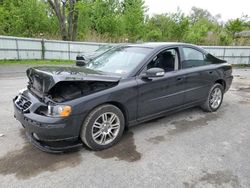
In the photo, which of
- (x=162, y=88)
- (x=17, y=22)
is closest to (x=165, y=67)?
(x=162, y=88)

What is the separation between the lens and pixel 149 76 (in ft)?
11.7

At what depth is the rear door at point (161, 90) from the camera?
12.0 feet

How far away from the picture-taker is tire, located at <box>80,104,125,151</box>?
312 cm

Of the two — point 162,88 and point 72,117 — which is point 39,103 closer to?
point 72,117

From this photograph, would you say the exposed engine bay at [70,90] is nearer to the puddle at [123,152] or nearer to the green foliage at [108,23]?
the puddle at [123,152]

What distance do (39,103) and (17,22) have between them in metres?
22.3

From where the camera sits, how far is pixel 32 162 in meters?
2.94

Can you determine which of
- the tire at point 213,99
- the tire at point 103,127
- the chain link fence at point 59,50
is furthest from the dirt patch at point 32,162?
the chain link fence at point 59,50

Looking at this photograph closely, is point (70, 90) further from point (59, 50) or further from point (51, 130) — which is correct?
point (59, 50)

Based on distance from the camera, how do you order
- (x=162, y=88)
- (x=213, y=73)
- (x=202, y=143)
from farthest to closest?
(x=213, y=73)
(x=162, y=88)
(x=202, y=143)

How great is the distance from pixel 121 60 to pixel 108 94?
1.05 metres

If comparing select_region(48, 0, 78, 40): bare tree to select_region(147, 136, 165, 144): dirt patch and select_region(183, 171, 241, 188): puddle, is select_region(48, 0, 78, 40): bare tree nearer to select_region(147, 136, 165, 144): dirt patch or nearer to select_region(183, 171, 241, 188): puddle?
select_region(147, 136, 165, 144): dirt patch

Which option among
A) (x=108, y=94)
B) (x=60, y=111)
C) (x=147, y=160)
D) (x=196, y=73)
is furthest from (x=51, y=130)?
(x=196, y=73)

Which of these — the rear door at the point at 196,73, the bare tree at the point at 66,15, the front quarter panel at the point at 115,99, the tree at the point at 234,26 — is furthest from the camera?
the tree at the point at 234,26
